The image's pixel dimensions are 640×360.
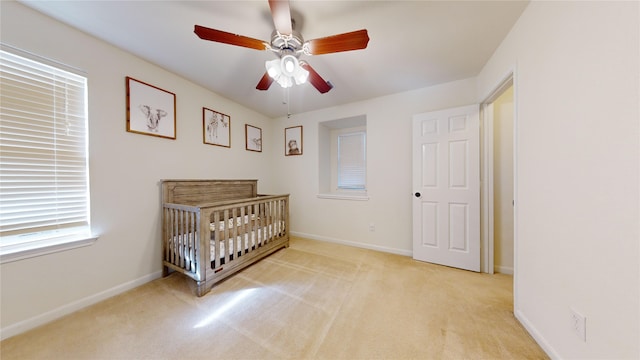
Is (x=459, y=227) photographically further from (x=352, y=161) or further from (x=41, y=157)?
(x=41, y=157)

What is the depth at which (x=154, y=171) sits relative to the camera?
2.11 metres

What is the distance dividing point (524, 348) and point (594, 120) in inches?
55.5

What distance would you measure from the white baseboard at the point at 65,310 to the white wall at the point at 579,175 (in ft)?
10.9

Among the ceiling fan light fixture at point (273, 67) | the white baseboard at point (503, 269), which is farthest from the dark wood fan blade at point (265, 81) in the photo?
the white baseboard at point (503, 269)

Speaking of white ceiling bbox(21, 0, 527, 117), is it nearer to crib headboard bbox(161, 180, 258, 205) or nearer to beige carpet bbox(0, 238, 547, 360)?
crib headboard bbox(161, 180, 258, 205)

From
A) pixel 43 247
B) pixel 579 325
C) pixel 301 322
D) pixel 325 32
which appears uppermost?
pixel 325 32

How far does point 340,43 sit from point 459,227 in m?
2.39

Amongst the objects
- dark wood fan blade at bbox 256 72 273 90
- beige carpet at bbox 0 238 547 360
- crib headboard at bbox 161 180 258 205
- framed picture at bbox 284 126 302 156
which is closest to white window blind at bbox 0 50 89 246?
crib headboard at bbox 161 180 258 205

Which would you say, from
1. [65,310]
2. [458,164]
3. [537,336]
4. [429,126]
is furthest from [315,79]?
[65,310]

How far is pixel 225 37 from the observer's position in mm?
1274

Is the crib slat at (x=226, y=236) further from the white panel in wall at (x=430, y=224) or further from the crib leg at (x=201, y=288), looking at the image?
the white panel in wall at (x=430, y=224)

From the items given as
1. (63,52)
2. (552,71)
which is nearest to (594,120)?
(552,71)

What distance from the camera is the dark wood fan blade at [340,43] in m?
1.22

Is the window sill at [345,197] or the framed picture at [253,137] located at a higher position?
the framed picture at [253,137]
